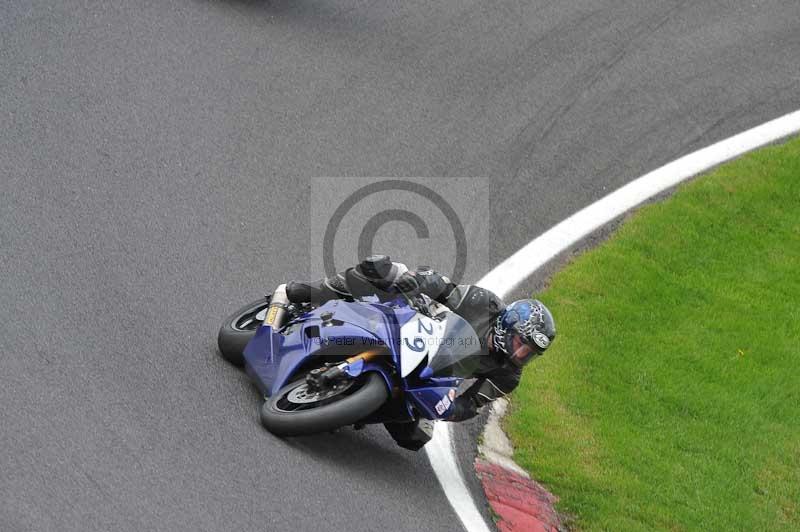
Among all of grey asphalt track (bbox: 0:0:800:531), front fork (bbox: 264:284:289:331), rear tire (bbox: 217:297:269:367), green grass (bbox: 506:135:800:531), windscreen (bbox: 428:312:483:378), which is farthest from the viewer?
green grass (bbox: 506:135:800:531)

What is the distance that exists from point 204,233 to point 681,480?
4.90 m

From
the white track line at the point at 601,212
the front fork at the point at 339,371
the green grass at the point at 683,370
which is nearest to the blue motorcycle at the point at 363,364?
the front fork at the point at 339,371

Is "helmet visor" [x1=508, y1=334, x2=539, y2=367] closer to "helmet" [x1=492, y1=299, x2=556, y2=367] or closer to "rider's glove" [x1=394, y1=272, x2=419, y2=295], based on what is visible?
"helmet" [x1=492, y1=299, x2=556, y2=367]

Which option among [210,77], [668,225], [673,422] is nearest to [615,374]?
[673,422]

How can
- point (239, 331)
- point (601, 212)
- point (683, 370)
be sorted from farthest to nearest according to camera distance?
1. point (601, 212)
2. point (683, 370)
3. point (239, 331)

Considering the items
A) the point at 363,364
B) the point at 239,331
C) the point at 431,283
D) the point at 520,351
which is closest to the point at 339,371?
the point at 363,364

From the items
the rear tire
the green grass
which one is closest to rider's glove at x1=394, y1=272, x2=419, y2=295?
the rear tire

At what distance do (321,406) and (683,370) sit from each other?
4333mm

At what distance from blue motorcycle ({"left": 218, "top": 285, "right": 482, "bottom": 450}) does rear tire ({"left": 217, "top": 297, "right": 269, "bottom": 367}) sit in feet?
0.65

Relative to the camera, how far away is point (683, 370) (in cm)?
1047

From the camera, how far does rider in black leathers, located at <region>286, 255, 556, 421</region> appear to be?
7.96 m

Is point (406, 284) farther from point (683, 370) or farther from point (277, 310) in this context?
point (683, 370)

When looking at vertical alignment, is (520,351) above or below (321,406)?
above

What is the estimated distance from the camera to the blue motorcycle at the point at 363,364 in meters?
7.68
